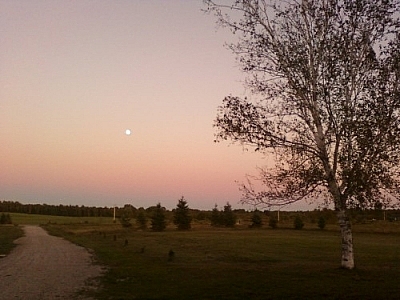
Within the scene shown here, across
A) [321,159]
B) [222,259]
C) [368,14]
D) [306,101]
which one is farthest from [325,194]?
[222,259]

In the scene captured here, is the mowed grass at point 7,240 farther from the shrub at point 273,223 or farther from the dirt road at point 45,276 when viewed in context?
the shrub at point 273,223

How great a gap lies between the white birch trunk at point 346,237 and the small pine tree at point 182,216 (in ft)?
201

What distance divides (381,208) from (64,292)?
10.5 m

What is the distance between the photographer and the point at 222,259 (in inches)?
1127

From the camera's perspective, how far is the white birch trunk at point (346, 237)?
18.5 m

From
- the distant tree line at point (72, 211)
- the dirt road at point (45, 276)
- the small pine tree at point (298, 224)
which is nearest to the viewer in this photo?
the dirt road at point (45, 276)

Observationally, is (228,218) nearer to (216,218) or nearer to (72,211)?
(216,218)

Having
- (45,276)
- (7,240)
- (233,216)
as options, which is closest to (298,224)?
(233,216)

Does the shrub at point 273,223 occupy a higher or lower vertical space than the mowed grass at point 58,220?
lower

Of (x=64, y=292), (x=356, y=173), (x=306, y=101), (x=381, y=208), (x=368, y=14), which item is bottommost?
(x=64, y=292)

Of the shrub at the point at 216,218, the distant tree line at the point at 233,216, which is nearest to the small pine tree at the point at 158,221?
the distant tree line at the point at 233,216

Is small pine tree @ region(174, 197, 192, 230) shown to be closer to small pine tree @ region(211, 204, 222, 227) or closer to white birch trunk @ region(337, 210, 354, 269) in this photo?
small pine tree @ region(211, 204, 222, 227)

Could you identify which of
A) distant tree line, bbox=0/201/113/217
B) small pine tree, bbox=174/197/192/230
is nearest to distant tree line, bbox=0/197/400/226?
small pine tree, bbox=174/197/192/230

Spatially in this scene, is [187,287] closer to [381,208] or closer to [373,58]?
[381,208]
